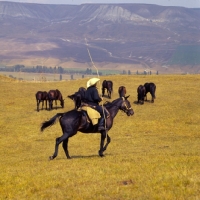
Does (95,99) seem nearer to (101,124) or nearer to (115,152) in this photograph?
(101,124)

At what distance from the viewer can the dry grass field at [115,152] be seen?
13.9 meters

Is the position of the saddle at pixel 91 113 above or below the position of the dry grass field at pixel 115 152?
above

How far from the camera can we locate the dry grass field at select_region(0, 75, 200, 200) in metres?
13.9

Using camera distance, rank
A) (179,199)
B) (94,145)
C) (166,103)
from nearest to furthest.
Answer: (179,199), (94,145), (166,103)

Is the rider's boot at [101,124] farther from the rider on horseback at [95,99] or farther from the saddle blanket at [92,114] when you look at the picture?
the saddle blanket at [92,114]

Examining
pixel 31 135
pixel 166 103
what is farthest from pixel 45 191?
pixel 166 103

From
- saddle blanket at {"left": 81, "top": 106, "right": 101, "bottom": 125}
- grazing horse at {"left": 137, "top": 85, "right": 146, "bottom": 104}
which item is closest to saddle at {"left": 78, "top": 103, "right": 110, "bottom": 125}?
saddle blanket at {"left": 81, "top": 106, "right": 101, "bottom": 125}

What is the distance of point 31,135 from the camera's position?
3334 cm

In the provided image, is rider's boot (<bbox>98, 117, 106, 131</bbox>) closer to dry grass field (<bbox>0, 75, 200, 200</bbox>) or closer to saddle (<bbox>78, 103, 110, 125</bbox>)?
saddle (<bbox>78, 103, 110, 125</bbox>)

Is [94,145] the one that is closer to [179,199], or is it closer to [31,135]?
[31,135]

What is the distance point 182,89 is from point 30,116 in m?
20.6

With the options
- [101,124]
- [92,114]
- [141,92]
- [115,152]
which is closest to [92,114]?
[92,114]

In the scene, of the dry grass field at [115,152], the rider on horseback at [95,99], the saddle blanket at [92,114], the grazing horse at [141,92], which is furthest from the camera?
the grazing horse at [141,92]

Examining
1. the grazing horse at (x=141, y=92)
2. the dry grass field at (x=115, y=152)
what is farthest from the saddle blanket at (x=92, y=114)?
the grazing horse at (x=141, y=92)
